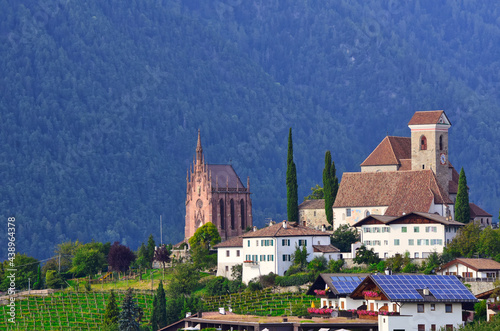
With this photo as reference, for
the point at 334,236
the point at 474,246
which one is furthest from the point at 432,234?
the point at 334,236

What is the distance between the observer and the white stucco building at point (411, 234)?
120 meters

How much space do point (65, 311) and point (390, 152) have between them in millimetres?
48157

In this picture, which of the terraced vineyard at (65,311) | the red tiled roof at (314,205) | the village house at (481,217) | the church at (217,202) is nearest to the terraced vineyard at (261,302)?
the terraced vineyard at (65,311)

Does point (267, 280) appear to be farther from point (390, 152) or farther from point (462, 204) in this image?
point (390, 152)

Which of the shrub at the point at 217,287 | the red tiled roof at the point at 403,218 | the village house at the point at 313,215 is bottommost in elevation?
the shrub at the point at 217,287

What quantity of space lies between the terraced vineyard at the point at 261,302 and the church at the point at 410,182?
21.0m

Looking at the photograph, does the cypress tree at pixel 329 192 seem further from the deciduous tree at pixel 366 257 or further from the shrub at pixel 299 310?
the shrub at pixel 299 310

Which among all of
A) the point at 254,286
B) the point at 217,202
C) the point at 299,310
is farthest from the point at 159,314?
the point at 217,202

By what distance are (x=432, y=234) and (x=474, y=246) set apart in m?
5.30

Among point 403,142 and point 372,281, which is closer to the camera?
point 372,281

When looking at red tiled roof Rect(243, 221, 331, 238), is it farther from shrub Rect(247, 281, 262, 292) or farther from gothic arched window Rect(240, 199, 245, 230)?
gothic arched window Rect(240, 199, 245, 230)

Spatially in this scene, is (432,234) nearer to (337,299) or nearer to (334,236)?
(334,236)

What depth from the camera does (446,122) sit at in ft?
462

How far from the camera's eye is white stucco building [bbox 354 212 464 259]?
120 metres
